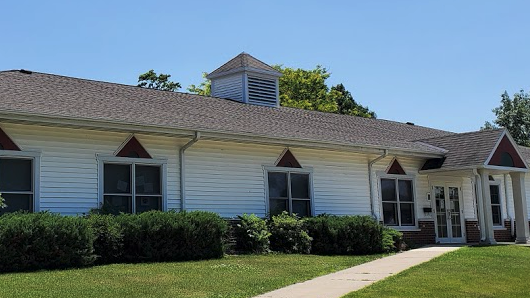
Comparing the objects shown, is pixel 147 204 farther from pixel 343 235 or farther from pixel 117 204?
pixel 343 235

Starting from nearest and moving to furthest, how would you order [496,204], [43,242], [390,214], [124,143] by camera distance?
[43,242], [124,143], [390,214], [496,204]

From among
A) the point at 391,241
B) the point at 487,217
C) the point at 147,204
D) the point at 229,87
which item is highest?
the point at 229,87

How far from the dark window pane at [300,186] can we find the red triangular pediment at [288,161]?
0.31m

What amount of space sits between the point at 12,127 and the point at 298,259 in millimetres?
6816

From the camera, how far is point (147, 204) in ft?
52.1

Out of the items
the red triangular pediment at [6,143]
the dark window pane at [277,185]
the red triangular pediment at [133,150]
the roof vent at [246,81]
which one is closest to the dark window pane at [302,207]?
the dark window pane at [277,185]

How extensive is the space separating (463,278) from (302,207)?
7376 millimetres

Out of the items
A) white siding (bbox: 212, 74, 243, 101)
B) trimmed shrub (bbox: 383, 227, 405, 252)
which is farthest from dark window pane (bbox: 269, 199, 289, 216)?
white siding (bbox: 212, 74, 243, 101)

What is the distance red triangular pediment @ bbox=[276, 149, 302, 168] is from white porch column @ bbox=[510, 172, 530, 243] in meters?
8.13

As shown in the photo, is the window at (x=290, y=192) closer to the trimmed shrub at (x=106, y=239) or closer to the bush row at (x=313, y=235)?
the bush row at (x=313, y=235)


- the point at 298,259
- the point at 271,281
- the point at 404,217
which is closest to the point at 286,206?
the point at 298,259

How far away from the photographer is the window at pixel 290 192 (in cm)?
1842

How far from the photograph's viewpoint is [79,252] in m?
12.3

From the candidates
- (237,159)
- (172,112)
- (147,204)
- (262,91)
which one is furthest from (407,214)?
(147,204)
